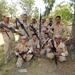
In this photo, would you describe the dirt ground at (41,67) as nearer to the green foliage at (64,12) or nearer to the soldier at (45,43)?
the soldier at (45,43)

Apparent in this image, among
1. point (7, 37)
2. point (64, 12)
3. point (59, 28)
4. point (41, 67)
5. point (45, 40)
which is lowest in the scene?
point (41, 67)

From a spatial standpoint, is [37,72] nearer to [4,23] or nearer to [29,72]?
[29,72]

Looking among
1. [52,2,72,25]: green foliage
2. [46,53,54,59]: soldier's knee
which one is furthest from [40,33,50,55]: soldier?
[52,2,72,25]: green foliage

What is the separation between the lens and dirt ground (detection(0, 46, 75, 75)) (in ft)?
24.7

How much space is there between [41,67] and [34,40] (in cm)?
111

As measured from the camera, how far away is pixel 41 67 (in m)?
7.85

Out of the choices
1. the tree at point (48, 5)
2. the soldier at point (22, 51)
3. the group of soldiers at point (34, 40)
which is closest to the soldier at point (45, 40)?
the group of soldiers at point (34, 40)

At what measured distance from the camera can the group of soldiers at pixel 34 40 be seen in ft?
25.3

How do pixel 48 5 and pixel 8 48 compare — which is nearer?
pixel 8 48

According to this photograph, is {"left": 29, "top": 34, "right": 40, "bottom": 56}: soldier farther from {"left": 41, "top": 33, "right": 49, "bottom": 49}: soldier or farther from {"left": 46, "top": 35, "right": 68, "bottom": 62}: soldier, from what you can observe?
{"left": 46, "top": 35, "right": 68, "bottom": 62}: soldier

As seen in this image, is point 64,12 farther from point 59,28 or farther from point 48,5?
point 59,28

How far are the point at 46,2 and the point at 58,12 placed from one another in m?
1.20

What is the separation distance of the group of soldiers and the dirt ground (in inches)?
7.5

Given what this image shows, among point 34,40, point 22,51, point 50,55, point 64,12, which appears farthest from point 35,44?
point 64,12
